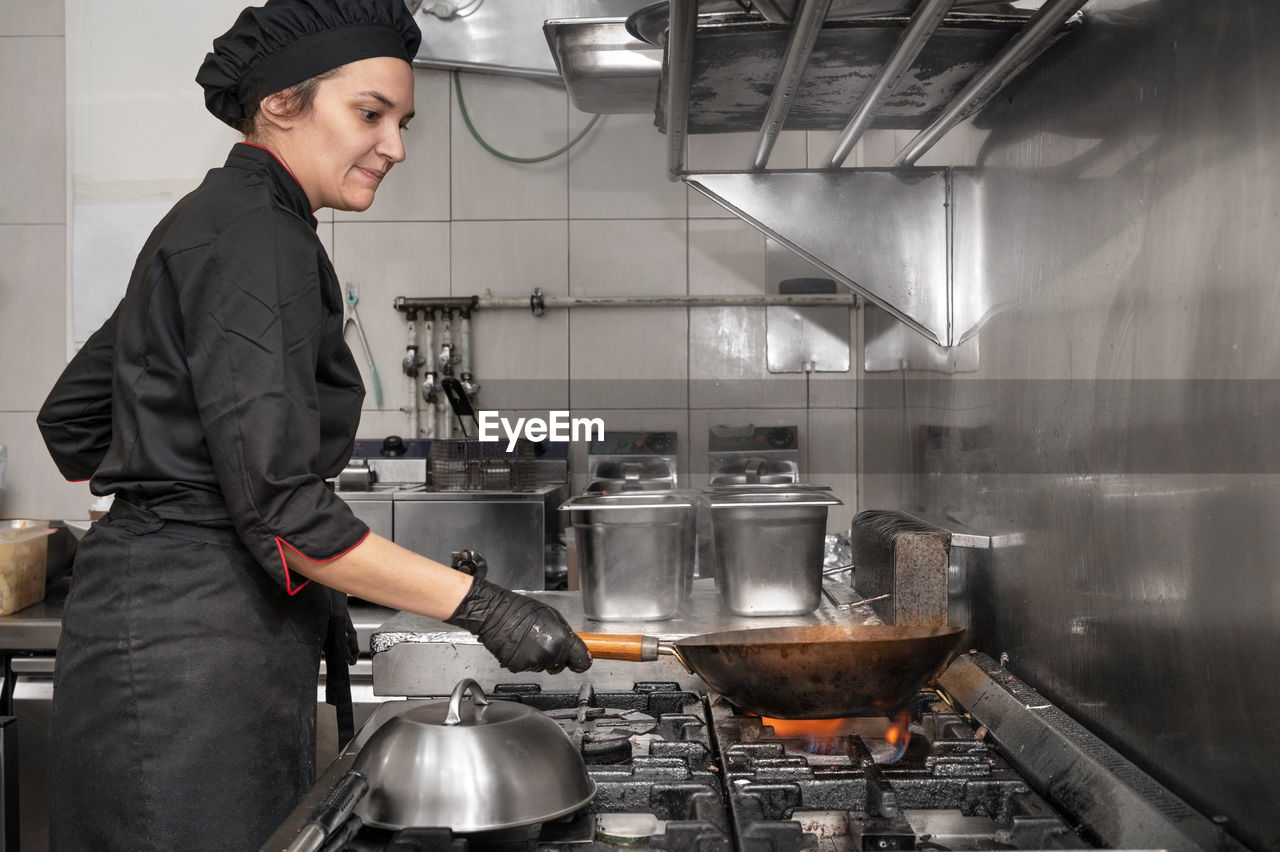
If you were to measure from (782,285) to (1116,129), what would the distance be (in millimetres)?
2122

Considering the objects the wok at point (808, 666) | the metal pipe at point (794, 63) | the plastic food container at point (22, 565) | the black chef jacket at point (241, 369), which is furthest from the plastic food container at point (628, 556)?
the plastic food container at point (22, 565)

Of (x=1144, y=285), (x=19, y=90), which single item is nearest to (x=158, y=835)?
(x=1144, y=285)

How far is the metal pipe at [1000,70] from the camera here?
1073 millimetres

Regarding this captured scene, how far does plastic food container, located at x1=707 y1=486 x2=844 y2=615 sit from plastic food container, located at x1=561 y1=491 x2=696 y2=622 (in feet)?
0.29

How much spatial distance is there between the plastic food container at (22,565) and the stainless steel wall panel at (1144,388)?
207 cm

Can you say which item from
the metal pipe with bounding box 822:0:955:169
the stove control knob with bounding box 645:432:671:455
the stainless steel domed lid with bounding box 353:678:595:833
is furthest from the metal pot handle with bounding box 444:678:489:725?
the stove control knob with bounding box 645:432:671:455

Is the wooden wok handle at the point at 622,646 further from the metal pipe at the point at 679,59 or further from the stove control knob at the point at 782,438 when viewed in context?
the stove control knob at the point at 782,438

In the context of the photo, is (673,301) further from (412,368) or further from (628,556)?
(628,556)

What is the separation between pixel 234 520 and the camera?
105 cm

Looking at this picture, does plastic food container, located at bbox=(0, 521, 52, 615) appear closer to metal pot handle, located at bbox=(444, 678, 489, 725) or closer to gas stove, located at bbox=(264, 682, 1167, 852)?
gas stove, located at bbox=(264, 682, 1167, 852)

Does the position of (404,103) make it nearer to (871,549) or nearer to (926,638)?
(926,638)

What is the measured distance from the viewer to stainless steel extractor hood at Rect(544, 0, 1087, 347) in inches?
45.4

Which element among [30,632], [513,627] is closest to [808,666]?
[513,627]

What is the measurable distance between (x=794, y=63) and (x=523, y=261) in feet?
7.07
